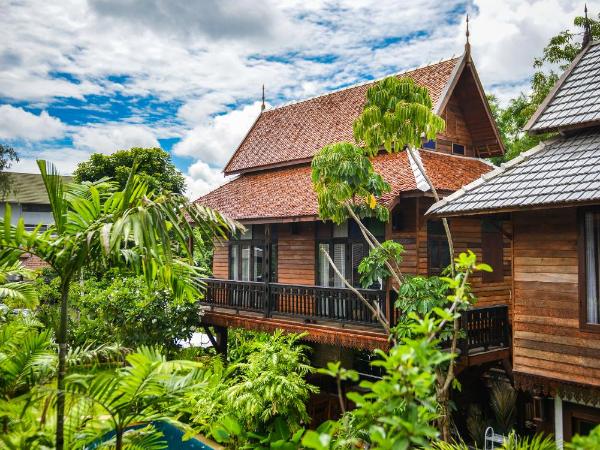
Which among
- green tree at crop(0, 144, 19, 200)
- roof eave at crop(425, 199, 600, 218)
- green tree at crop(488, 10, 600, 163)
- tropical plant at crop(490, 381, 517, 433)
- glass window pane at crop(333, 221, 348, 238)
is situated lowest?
tropical plant at crop(490, 381, 517, 433)

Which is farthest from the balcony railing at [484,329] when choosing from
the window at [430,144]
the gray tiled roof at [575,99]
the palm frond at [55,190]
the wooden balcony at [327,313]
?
the palm frond at [55,190]

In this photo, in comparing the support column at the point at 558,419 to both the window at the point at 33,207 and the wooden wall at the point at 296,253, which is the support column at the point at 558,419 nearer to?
the wooden wall at the point at 296,253

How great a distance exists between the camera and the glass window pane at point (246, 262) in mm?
16891

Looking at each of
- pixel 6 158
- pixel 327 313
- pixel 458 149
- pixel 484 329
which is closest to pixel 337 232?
pixel 327 313

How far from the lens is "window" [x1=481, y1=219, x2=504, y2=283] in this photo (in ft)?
45.7

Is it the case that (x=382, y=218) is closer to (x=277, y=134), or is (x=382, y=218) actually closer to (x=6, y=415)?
(x=6, y=415)

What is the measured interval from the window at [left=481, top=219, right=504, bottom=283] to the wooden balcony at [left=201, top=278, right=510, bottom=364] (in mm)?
3022

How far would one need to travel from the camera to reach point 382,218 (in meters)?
9.95

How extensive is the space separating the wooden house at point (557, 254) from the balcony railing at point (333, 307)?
183cm

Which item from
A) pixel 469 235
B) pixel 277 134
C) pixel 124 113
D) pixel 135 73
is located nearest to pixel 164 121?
pixel 124 113

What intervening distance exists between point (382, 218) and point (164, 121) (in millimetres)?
28060

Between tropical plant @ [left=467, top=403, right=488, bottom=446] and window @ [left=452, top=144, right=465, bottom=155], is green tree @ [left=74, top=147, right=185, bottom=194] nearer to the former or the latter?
window @ [left=452, top=144, right=465, bottom=155]

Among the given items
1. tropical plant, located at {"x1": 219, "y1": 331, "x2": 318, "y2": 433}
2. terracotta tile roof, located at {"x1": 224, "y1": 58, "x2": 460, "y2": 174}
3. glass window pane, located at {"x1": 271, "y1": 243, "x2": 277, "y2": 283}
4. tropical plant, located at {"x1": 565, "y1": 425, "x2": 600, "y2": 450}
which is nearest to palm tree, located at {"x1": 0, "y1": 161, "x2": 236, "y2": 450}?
tropical plant, located at {"x1": 565, "y1": 425, "x2": 600, "y2": 450}

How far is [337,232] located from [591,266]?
7263 mm
